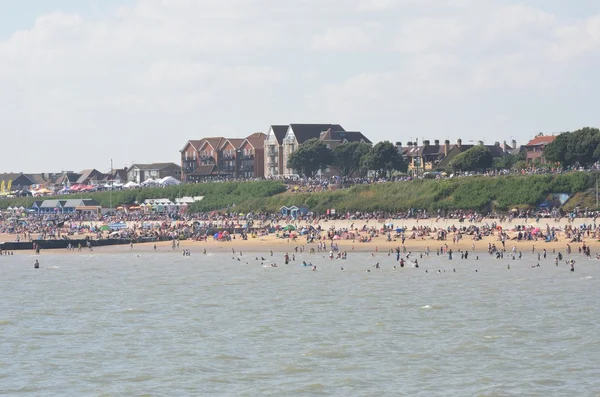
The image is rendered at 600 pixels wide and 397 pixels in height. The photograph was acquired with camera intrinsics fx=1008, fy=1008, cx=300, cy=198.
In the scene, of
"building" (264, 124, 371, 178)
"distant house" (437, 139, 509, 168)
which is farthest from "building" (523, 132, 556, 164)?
"building" (264, 124, 371, 178)

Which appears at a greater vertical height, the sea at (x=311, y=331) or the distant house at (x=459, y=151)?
the distant house at (x=459, y=151)

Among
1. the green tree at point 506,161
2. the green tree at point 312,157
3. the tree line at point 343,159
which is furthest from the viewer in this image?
the green tree at point 312,157

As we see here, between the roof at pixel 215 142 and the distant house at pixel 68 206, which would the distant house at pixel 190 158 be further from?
the distant house at pixel 68 206

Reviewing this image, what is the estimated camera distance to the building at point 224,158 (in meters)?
169

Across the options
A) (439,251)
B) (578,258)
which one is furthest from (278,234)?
(578,258)

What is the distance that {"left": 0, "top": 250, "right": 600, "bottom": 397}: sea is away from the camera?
3503 cm

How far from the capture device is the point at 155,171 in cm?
19350

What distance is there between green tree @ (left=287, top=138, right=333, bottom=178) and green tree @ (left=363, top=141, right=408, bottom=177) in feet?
27.2

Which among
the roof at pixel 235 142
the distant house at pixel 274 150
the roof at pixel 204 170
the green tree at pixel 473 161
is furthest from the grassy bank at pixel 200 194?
the green tree at pixel 473 161

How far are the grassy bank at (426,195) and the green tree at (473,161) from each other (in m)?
13.7

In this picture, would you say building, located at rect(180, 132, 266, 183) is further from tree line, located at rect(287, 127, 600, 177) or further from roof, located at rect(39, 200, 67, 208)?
roof, located at rect(39, 200, 67, 208)

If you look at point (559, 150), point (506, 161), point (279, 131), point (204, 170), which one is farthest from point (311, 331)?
point (204, 170)

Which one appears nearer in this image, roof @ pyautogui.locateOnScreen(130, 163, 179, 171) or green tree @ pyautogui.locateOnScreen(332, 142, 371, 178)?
→ green tree @ pyautogui.locateOnScreen(332, 142, 371, 178)

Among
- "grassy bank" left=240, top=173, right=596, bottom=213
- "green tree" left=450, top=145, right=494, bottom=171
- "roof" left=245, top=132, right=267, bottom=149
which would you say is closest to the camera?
"grassy bank" left=240, top=173, right=596, bottom=213
